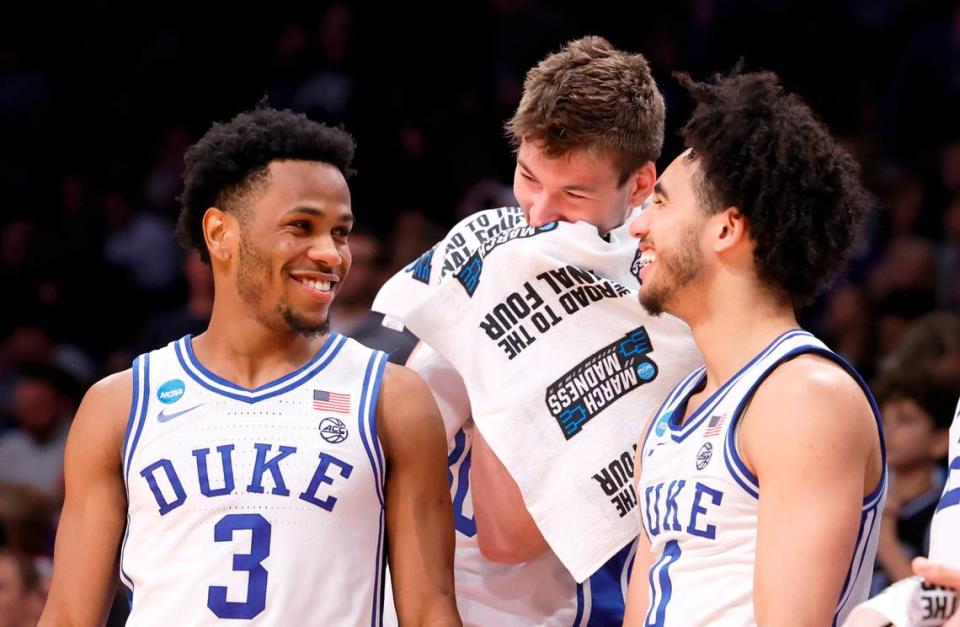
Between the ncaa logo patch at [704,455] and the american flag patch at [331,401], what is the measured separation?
837mm

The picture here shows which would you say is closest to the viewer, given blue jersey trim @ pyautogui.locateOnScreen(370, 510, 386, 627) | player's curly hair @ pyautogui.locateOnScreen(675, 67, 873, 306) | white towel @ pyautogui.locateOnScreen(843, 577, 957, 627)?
white towel @ pyautogui.locateOnScreen(843, 577, 957, 627)

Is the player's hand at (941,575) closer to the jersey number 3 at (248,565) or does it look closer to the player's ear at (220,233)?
the jersey number 3 at (248,565)

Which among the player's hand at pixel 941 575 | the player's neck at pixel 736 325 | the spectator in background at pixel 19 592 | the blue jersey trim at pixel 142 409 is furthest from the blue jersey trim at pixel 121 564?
the spectator in background at pixel 19 592

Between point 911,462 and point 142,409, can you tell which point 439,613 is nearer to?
point 142,409

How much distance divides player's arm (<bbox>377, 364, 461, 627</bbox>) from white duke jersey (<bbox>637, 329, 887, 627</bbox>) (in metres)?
0.51

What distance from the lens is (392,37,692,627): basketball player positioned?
365 cm

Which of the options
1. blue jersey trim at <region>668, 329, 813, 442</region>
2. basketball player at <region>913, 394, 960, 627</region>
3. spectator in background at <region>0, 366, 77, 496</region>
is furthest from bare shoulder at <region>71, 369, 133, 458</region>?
spectator in background at <region>0, 366, 77, 496</region>

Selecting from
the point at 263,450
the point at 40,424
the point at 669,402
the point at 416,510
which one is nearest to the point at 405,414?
the point at 416,510

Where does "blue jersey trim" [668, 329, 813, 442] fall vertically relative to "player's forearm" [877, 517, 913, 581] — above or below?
above

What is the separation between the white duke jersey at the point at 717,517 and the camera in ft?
9.92

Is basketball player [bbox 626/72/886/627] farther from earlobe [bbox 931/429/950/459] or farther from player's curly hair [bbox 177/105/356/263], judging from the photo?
earlobe [bbox 931/429/950/459]

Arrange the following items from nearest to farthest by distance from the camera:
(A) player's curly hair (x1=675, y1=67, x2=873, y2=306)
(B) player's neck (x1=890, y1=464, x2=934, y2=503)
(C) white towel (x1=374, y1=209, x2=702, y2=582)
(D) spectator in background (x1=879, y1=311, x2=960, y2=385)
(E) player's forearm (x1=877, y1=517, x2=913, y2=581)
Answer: (A) player's curly hair (x1=675, y1=67, x2=873, y2=306)
(C) white towel (x1=374, y1=209, x2=702, y2=582)
(E) player's forearm (x1=877, y1=517, x2=913, y2=581)
(B) player's neck (x1=890, y1=464, x2=934, y2=503)
(D) spectator in background (x1=879, y1=311, x2=960, y2=385)

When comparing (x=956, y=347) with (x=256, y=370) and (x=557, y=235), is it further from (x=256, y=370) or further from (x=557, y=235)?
(x=256, y=370)

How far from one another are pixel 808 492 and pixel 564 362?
3.04 feet
